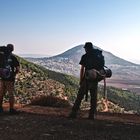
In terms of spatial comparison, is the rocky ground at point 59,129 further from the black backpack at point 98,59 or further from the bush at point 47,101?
the bush at point 47,101

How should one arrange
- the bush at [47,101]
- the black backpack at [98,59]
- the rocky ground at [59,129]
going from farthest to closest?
the bush at [47,101] → the black backpack at [98,59] → the rocky ground at [59,129]

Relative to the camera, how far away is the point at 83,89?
13.0m

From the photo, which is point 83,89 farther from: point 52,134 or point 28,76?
point 28,76

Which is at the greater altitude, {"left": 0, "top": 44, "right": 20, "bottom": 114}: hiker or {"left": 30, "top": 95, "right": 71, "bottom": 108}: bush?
{"left": 0, "top": 44, "right": 20, "bottom": 114}: hiker

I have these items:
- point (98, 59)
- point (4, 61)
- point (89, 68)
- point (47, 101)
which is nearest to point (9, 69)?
point (4, 61)

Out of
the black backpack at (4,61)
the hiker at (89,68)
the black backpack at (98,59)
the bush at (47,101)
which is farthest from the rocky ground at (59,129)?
the bush at (47,101)

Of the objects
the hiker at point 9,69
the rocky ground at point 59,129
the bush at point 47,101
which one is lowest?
the rocky ground at point 59,129

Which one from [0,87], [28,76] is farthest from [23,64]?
[0,87]

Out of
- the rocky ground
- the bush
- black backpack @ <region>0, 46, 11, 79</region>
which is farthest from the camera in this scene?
the bush

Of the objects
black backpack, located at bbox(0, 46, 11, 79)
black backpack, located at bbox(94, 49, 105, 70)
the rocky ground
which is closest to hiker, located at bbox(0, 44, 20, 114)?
black backpack, located at bbox(0, 46, 11, 79)

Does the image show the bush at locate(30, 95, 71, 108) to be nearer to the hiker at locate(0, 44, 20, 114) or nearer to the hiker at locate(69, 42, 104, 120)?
the hiker at locate(0, 44, 20, 114)

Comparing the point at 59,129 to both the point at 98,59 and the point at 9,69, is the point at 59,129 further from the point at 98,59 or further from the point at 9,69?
the point at 9,69

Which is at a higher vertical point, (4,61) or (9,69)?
(4,61)

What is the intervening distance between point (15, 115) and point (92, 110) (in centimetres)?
266
